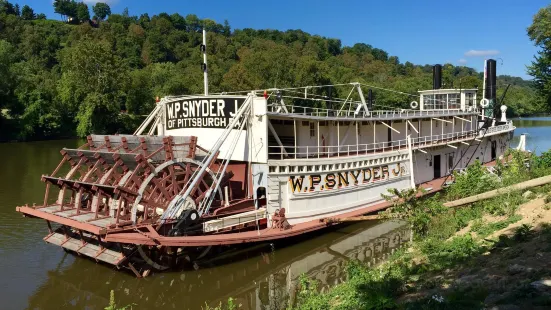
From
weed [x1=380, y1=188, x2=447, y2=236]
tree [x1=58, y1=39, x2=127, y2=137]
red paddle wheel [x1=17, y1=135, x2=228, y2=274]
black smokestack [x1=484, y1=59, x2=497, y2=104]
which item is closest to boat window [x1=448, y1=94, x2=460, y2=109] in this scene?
black smokestack [x1=484, y1=59, x2=497, y2=104]

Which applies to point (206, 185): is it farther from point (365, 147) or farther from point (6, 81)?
point (6, 81)

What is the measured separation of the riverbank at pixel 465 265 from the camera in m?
5.67

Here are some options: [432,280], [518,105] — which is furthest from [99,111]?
[518,105]

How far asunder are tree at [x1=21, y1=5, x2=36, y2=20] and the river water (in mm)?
129078

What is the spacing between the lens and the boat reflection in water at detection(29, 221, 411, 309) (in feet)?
33.6

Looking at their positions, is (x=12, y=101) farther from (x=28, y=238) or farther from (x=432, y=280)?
(x=432, y=280)

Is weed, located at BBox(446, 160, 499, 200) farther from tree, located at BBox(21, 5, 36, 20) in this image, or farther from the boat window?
tree, located at BBox(21, 5, 36, 20)

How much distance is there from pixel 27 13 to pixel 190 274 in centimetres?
13726

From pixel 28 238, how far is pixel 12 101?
39.8 meters

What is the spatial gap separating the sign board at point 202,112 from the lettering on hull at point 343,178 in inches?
109

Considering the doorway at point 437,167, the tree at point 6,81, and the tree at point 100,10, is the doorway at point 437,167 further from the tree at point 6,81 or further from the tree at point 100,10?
the tree at point 100,10

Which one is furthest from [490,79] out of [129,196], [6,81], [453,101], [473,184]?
[6,81]

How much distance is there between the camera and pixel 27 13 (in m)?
124

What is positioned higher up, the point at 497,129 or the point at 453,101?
the point at 453,101
